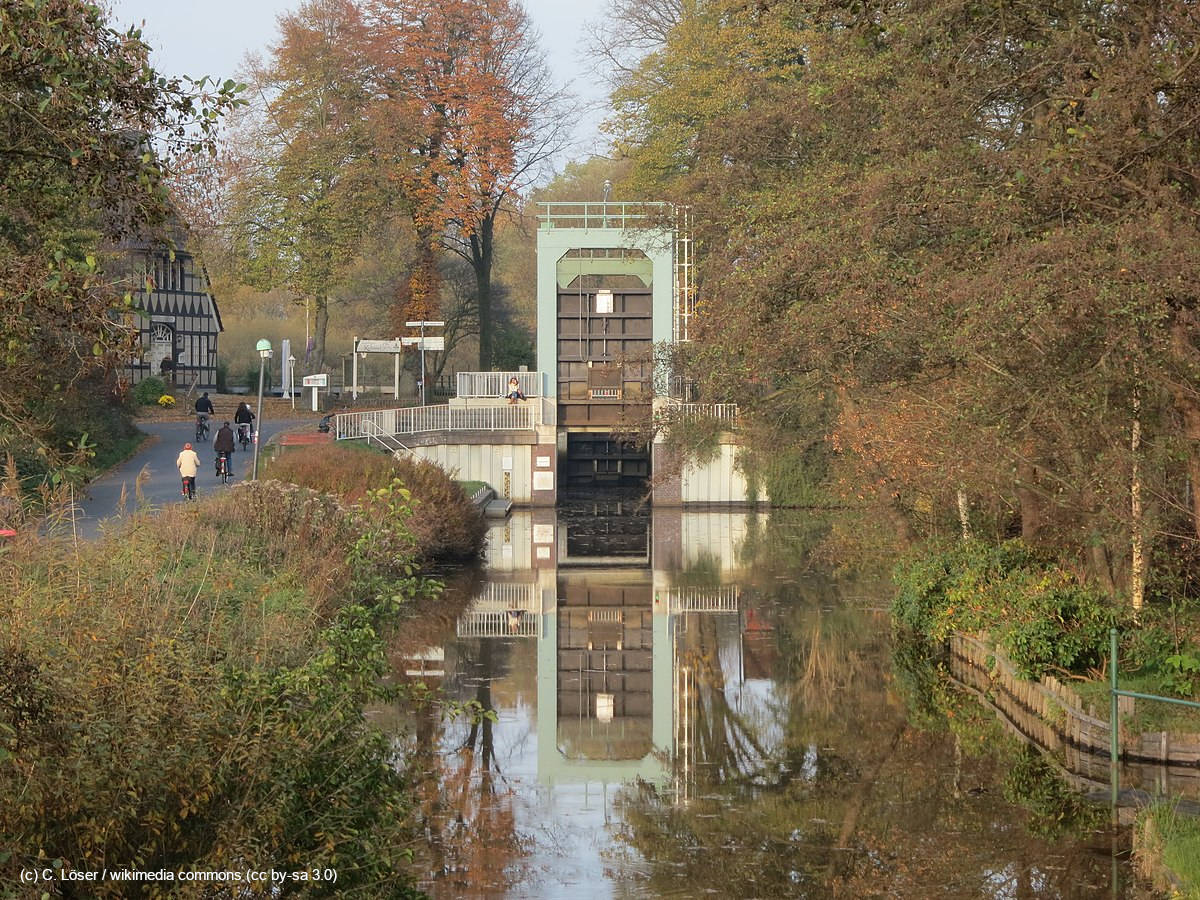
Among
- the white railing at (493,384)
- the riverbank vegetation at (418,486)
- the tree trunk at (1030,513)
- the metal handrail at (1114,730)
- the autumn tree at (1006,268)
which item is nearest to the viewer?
the autumn tree at (1006,268)

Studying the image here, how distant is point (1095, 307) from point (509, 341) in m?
50.6

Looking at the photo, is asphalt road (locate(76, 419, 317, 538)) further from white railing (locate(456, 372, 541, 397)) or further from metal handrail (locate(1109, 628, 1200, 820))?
metal handrail (locate(1109, 628, 1200, 820))

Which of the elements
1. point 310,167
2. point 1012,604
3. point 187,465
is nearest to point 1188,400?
point 1012,604

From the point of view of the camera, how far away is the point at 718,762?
15016 millimetres

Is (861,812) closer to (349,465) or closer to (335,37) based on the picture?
(349,465)

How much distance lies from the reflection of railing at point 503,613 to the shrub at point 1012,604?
5.43 m

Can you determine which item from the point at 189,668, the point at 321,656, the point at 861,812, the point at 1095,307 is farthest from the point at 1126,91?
the point at 189,668

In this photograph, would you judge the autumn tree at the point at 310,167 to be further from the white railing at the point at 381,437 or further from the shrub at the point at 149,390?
the white railing at the point at 381,437

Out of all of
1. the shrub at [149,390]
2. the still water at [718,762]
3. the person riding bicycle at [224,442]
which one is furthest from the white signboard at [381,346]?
the still water at [718,762]

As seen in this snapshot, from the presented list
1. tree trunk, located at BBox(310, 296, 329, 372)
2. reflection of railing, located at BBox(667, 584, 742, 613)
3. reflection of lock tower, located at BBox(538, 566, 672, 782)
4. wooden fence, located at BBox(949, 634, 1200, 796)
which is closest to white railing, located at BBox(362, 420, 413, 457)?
tree trunk, located at BBox(310, 296, 329, 372)

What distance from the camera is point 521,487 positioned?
1780 inches

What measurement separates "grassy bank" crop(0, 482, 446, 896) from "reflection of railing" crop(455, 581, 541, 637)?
12.4 m

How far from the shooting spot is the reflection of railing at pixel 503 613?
2273 cm

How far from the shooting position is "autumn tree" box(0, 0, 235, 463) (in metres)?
7.00
